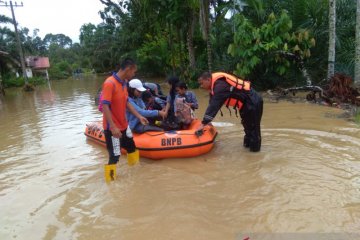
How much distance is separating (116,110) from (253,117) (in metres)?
2.15

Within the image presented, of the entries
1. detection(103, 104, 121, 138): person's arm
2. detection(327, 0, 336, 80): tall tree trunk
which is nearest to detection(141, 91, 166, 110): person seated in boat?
detection(103, 104, 121, 138): person's arm

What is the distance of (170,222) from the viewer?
144 inches

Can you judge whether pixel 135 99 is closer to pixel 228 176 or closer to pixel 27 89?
pixel 228 176

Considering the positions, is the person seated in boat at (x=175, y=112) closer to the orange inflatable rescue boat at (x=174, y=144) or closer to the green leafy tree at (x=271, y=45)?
the orange inflatable rescue boat at (x=174, y=144)

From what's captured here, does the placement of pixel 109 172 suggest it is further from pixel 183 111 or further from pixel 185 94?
pixel 185 94

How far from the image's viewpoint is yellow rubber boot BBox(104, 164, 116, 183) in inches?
189

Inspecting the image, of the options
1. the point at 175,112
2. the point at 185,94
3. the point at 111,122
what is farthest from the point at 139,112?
the point at 111,122

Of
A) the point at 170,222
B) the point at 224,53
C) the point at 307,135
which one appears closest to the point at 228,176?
the point at 170,222

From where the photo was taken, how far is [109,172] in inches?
190

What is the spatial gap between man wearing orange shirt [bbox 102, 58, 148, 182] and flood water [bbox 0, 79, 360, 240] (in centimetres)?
48

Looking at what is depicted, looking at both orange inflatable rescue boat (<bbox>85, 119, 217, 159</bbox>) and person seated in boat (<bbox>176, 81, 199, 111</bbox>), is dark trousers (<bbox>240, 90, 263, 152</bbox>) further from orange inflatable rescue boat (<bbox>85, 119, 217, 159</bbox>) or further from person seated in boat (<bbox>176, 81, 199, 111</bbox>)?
person seated in boat (<bbox>176, 81, 199, 111</bbox>)

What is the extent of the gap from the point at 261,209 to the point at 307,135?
3.01 meters

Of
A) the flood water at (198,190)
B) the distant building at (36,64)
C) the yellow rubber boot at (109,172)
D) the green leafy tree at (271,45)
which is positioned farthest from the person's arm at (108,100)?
the distant building at (36,64)

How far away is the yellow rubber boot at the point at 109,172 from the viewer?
4.80m
